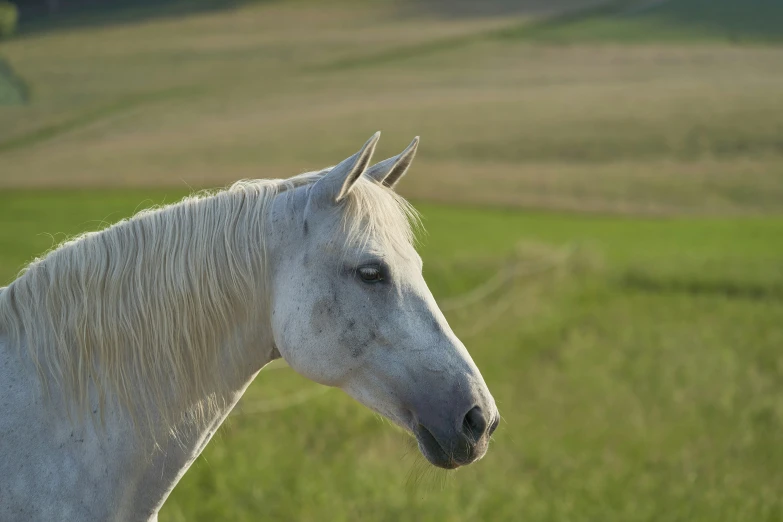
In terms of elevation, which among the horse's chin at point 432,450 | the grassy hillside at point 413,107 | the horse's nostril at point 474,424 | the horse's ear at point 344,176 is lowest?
the grassy hillside at point 413,107

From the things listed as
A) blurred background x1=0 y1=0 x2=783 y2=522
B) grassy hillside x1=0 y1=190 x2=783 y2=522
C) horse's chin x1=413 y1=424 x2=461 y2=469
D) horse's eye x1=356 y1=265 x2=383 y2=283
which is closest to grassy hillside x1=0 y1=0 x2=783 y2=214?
blurred background x1=0 y1=0 x2=783 y2=522

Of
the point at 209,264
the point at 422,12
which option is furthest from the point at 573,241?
the point at 422,12

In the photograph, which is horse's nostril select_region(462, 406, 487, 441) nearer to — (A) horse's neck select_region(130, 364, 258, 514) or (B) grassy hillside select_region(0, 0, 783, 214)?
(A) horse's neck select_region(130, 364, 258, 514)

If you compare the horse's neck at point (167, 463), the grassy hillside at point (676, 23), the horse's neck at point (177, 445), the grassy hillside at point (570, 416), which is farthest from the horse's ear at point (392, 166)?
the grassy hillside at point (676, 23)

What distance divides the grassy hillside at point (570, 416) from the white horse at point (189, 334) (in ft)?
1.70

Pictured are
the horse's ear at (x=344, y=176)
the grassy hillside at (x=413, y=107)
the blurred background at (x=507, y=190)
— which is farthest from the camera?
the grassy hillside at (x=413, y=107)

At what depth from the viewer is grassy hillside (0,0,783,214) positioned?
20.6m

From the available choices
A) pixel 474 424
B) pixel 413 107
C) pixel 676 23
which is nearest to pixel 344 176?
pixel 474 424

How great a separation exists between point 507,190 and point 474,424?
18.7 meters

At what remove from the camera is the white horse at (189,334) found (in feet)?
8.34

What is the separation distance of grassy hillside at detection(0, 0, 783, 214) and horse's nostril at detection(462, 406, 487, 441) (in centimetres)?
1478

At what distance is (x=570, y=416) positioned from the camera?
7.83m

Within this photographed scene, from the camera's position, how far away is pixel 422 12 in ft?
113

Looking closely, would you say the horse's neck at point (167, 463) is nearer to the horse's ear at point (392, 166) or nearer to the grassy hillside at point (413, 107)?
the horse's ear at point (392, 166)
